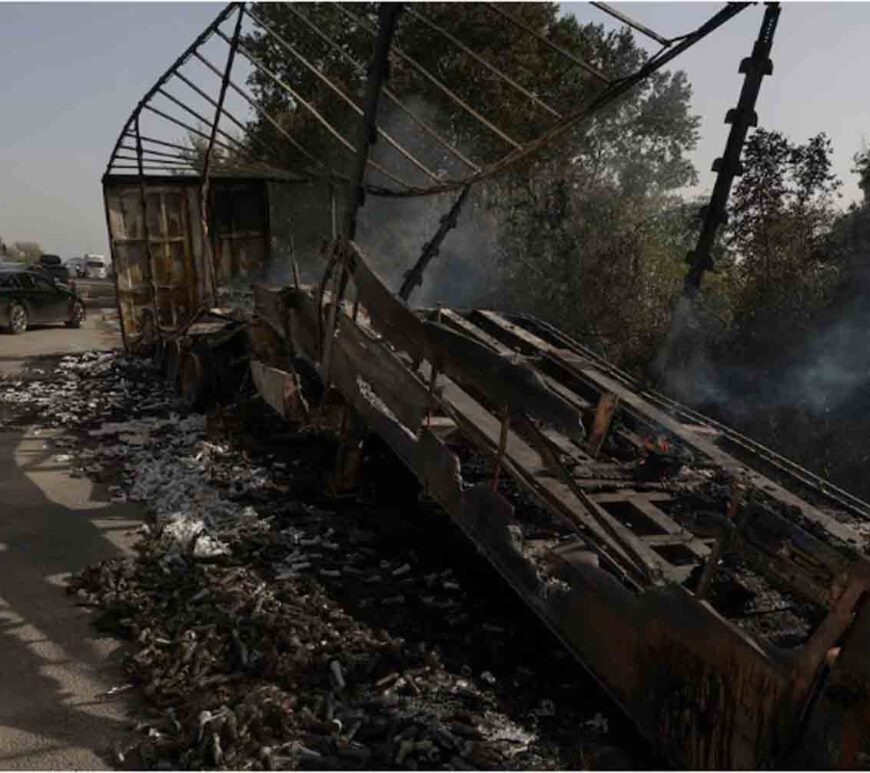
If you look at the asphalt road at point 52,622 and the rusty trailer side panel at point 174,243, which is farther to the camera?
the rusty trailer side panel at point 174,243

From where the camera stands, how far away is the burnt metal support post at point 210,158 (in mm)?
8828

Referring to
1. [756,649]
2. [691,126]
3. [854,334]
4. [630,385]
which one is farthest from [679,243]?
[691,126]

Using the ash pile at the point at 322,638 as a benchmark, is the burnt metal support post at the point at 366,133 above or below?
above

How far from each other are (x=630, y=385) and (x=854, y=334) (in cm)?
318

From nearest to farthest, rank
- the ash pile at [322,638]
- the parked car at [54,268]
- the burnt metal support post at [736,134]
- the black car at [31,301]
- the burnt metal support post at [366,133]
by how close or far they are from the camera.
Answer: the ash pile at [322,638] → the burnt metal support post at [736,134] → the burnt metal support post at [366,133] → the black car at [31,301] → the parked car at [54,268]

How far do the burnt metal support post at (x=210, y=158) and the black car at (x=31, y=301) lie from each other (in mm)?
7378

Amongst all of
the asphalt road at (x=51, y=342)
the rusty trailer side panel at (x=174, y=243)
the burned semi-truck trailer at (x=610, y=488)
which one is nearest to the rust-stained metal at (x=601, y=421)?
the burned semi-truck trailer at (x=610, y=488)

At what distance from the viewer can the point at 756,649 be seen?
2639mm

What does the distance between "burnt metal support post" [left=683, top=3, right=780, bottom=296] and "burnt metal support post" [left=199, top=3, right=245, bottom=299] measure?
6.13 metres

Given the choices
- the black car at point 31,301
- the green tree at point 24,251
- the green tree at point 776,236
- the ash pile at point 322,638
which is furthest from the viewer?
the green tree at point 24,251

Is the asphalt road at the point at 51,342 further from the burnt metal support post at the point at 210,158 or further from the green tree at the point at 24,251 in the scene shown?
the green tree at the point at 24,251

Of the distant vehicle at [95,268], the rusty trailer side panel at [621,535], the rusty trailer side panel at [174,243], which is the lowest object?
the distant vehicle at [95,268]

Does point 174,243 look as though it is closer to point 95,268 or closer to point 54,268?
point 54,268

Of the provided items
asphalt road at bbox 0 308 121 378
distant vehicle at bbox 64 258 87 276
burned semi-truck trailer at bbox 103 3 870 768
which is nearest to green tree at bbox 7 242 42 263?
distant vehicle at bbox 64 258 87 276
